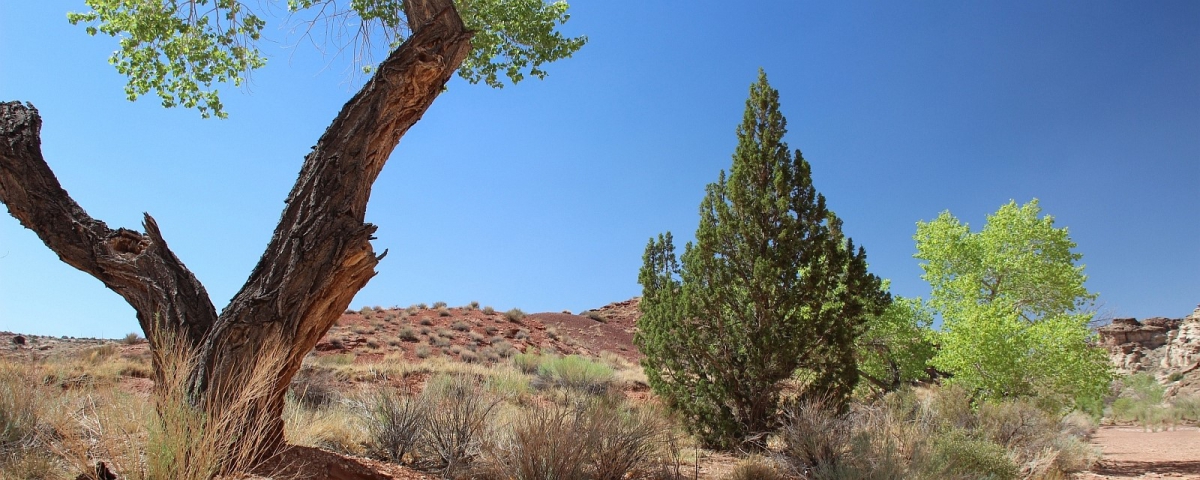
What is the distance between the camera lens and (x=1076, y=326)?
15125mm

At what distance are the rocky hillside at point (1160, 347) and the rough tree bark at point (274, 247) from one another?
1635 inches

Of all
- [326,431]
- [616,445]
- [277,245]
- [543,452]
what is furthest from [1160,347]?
[277,245]

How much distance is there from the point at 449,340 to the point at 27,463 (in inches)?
963

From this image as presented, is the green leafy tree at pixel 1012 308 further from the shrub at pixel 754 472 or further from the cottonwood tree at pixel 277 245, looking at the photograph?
the cottonwood tree at pixel 277 245

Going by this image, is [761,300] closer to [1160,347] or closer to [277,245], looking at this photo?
[277,245]

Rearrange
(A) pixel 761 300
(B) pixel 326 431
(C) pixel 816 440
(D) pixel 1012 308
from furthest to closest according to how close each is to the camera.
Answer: (D) pixel 1012 308 < (A) pixel 761 300 < (C) pixel 816 440 < (B) pixel 326 431

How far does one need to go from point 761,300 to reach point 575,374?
368 inches

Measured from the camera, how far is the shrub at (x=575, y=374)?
1778cm

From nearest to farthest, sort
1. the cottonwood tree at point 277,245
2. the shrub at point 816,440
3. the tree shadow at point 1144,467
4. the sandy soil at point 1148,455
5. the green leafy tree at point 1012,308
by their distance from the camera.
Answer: the cottonwood tree at point 277,245 → the shrub at point 816,440 → the sandy soil at point 1148,455 → the tree shadow at point 1144,467 → the green leafy tree at point 1012,308

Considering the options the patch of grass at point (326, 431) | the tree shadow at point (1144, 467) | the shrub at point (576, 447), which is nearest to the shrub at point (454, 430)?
the shrub at point (576, 447)

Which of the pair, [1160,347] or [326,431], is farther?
[1160,347]

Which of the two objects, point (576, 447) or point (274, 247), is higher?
point (274, 247)

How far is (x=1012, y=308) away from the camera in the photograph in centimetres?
1816

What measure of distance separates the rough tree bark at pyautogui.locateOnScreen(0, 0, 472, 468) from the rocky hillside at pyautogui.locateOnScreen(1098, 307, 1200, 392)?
136ft
